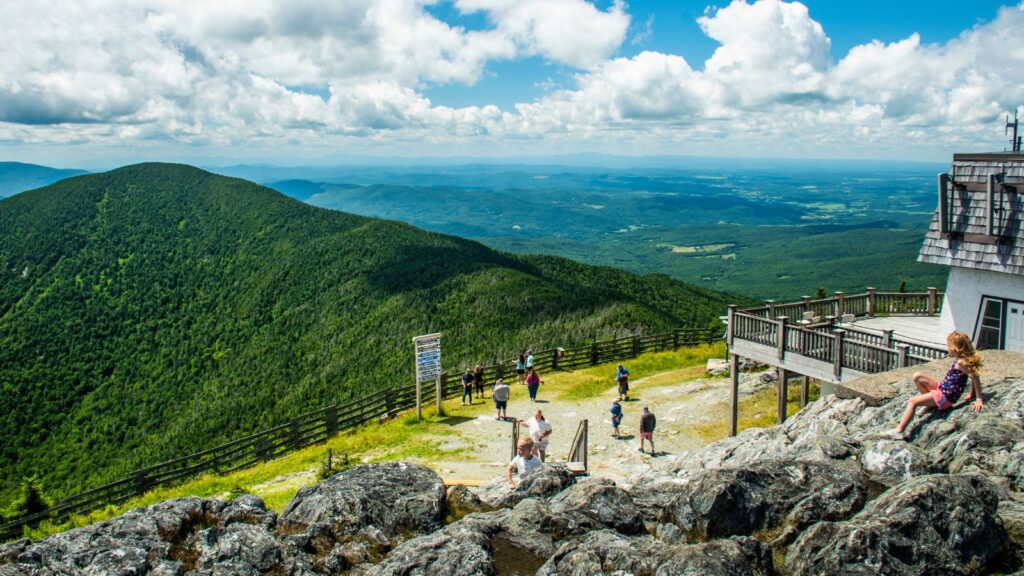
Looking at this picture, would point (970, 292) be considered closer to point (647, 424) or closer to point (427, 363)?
point (647, 424)

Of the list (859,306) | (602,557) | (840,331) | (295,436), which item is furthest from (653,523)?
(295,436)

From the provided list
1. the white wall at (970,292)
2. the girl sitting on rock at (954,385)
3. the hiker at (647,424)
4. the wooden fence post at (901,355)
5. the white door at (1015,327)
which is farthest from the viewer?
the hiker at (647,424)

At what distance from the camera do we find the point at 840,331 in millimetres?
14359

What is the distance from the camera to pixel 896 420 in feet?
30.9

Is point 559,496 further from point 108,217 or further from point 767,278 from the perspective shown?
point 767,278

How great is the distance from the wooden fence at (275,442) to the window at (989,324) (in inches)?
534

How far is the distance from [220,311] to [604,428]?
7315 cm

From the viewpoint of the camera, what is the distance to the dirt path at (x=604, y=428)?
1652 centimetres

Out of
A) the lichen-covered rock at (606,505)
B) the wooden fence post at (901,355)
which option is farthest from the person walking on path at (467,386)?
the lichen-covered rock at (606,505)

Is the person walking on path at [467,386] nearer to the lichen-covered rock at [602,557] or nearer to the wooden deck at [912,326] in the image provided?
the wooden deck at [912,326]

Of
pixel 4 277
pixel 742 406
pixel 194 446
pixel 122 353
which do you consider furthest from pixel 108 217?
pixel 742 406

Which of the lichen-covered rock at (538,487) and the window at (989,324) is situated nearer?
the lichen-covered rock at (538,487)

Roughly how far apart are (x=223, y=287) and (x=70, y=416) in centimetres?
2983

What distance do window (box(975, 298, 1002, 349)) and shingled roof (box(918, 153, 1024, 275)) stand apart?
0.87 m
